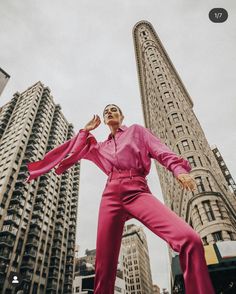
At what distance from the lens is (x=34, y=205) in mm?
51594

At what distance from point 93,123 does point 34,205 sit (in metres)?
53.2

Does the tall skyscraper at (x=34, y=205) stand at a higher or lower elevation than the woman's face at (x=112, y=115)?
higher

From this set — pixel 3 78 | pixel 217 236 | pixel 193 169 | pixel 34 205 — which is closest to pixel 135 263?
pixel 34 205

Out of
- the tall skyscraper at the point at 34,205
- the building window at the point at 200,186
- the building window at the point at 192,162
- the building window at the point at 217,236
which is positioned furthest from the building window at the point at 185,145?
the tall skyscraper at the point at 34,205

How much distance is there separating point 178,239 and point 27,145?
195 ft

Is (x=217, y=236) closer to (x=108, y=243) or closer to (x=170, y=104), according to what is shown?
(x=170, y=104)

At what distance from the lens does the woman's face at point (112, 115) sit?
10.4 feet

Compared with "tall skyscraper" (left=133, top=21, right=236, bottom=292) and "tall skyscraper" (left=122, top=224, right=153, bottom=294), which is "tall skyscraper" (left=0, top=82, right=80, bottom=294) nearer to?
"tall skyscraper" (left=133, top=21, right=236, bottom=292)

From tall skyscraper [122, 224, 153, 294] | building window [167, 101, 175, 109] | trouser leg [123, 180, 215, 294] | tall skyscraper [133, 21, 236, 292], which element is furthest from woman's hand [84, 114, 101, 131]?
tall skyscraper [122, 224, 153, 294]

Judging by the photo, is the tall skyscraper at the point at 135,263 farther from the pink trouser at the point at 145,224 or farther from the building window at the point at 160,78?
the pink trouser at the point at 145,224

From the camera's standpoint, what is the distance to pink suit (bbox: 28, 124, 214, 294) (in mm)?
1659

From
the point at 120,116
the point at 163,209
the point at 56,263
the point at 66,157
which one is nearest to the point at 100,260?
the point at 163,209

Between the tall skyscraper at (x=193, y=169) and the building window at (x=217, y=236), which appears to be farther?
the tall skyscraper at (x=193, y=169)

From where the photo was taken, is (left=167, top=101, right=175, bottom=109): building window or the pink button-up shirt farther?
(left=167, top=101, right=175, bottom=109): building window
